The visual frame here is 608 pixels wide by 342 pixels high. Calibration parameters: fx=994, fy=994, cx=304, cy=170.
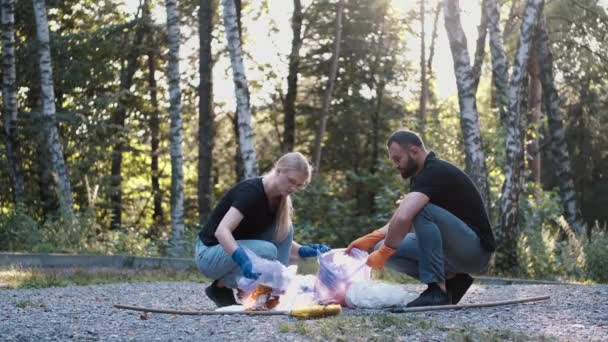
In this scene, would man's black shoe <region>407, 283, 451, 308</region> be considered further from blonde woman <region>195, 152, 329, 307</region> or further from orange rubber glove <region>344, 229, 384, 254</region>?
blonde woman <region>195, 152, 329, 307</region>

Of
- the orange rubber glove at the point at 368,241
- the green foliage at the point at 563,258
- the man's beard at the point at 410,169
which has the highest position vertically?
the man's beard at the point at 410,169

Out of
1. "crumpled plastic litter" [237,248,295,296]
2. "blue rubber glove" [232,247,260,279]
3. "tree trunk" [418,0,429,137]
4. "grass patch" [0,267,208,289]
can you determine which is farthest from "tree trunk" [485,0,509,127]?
"tree trunk" [418,0,429,137]

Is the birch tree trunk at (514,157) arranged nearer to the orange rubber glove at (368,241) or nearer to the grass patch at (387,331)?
the orange rubber glove at (368,241)

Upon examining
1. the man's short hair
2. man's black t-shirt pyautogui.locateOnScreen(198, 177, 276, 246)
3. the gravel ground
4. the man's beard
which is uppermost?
the man's short hair

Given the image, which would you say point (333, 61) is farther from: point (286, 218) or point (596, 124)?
point (286, 218)

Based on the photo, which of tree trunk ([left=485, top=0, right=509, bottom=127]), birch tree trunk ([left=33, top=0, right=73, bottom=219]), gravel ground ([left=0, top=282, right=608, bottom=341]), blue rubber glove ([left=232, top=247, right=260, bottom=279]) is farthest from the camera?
birch tree trunk ([left=33, top=0, right=73, bottom=219])

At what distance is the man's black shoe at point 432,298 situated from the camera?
24.5 ft

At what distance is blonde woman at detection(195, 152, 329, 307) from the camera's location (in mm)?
7238

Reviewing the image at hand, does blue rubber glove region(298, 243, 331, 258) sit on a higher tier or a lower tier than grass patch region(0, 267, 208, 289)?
higher

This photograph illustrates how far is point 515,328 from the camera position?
6.52 metres

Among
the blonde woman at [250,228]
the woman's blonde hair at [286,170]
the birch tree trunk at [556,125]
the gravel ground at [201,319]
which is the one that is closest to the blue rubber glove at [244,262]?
the blonde woman at [250,228]

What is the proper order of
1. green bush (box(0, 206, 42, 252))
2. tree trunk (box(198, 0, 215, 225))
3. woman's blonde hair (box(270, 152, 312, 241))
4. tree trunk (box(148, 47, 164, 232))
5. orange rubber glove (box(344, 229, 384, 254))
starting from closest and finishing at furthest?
woman's blonde hair (box(270, 152, 312, 241)) → orange rubber glove (box(344, 229, 384, 254)) → green bush (box(0, 206, 42, 252)) → tree trunk (box(198, 0, 215, 225)) → tree trunk (box(148, 47, 164, 232))

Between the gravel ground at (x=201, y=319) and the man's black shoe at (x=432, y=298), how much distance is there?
231mm

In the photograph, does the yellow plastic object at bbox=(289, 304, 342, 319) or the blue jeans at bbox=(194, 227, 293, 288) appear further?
the blue jeans at bbox=(194, 227, 293, 288)
